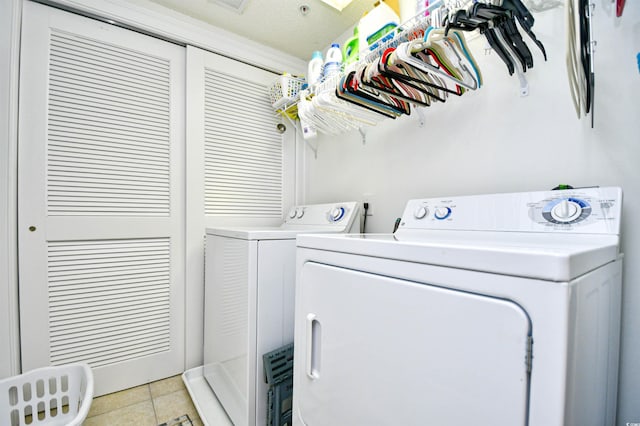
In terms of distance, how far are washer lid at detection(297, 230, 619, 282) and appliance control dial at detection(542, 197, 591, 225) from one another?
0.06 meters

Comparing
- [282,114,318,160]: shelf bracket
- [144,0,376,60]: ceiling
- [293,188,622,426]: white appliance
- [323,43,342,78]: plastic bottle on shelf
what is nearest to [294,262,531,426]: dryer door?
[293,188,622,426]: white appliance

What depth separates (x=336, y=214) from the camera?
189cm

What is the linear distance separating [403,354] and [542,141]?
103 centimetres

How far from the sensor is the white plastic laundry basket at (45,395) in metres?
1.41

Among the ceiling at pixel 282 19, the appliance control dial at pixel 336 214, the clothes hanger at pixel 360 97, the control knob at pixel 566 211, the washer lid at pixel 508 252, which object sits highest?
the ceiling at pixel 282 19

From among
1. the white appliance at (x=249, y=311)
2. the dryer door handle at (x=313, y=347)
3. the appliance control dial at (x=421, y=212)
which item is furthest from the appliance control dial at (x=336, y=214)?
the dryer door handle at (x=313, y=347)

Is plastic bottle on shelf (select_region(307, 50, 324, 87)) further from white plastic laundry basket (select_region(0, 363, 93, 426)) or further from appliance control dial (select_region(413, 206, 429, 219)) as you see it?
white plastic laundry basket (select_region(0, 363, 93, 426))

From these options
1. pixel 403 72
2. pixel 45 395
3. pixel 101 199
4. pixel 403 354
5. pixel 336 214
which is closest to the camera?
pixel 403 354

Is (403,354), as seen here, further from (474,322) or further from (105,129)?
(105,129)

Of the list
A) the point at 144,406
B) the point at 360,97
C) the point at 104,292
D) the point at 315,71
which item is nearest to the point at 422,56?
the point at 360,97

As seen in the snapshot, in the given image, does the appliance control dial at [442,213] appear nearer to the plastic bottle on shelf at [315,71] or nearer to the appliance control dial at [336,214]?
the appliance control dial at [336,214]

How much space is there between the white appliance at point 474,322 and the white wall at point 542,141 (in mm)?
139

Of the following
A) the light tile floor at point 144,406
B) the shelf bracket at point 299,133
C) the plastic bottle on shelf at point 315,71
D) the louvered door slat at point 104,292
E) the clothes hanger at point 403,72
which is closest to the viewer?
the clothes hanger at point 403,72

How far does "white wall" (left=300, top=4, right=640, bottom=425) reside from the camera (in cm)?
94
